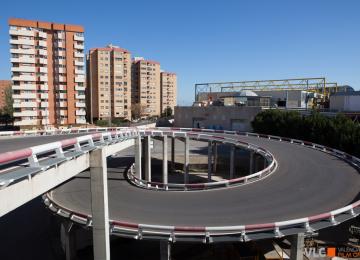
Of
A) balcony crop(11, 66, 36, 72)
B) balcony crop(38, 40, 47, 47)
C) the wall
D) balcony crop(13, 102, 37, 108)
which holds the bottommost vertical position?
the wall

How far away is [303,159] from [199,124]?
46136 mm

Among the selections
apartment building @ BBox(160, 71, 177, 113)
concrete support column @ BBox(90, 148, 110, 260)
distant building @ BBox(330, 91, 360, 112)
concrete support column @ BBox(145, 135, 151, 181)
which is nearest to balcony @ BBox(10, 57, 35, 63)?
concrete support column @ BBox(145, 135, 151, 181)

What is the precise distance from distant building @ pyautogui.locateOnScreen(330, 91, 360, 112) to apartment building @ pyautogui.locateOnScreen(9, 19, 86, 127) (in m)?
60.0

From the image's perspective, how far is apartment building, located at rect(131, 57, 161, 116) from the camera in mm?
118812

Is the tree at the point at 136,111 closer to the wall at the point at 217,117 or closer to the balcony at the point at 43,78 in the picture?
the wall at the point at 217,117

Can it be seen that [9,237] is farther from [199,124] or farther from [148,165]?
[199,124]

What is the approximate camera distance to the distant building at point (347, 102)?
52.0 m

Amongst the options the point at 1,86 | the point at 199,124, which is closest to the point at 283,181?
the point at 199,124

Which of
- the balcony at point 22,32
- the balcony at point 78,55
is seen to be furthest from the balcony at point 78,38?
the balcony at point 22,32

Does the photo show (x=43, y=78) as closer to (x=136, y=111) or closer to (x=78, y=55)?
(x=78, y=55)

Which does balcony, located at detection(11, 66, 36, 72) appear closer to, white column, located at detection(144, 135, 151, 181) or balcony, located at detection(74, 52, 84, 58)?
balcony, located at detection(74, 52, 84, 58)

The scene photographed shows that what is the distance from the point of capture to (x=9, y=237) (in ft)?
81.5

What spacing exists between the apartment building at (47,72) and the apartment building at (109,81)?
13.2m

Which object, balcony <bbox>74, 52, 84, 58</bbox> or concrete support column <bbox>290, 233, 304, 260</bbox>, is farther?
balcony <bbox>74, 52, 84, 58</bbox>
